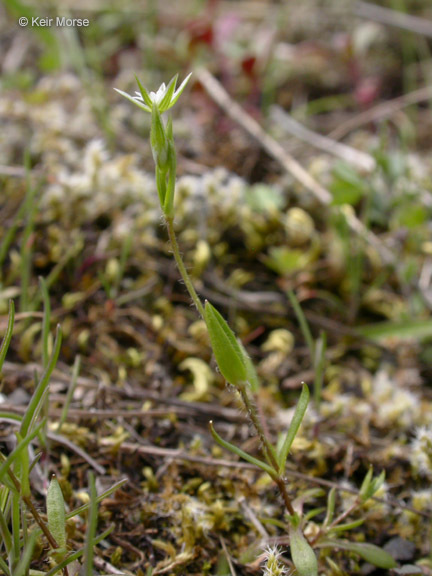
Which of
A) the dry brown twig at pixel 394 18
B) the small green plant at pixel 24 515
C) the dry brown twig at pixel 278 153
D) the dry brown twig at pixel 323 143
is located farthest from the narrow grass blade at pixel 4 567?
the dry brown twig at pixel 394 18

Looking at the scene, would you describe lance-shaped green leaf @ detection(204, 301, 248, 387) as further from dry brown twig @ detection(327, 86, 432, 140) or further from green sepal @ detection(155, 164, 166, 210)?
dry brown twig @ detection(327, 86, 432, 140)

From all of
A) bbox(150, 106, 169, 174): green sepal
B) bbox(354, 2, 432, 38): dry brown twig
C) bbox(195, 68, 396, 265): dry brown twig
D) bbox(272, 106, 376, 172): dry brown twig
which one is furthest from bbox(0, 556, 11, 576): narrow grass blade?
bbox(354, 2, 432, 38): dry brown twig

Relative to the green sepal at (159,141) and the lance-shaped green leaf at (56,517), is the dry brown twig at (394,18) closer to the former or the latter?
the green sepal at (159,141)

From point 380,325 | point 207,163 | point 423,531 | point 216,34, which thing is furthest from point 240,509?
point 216,34

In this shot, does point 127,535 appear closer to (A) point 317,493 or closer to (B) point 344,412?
(A) point 317,493

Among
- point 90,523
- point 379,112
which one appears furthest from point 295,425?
point 379,112

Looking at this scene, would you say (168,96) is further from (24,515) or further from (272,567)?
(272,567)
